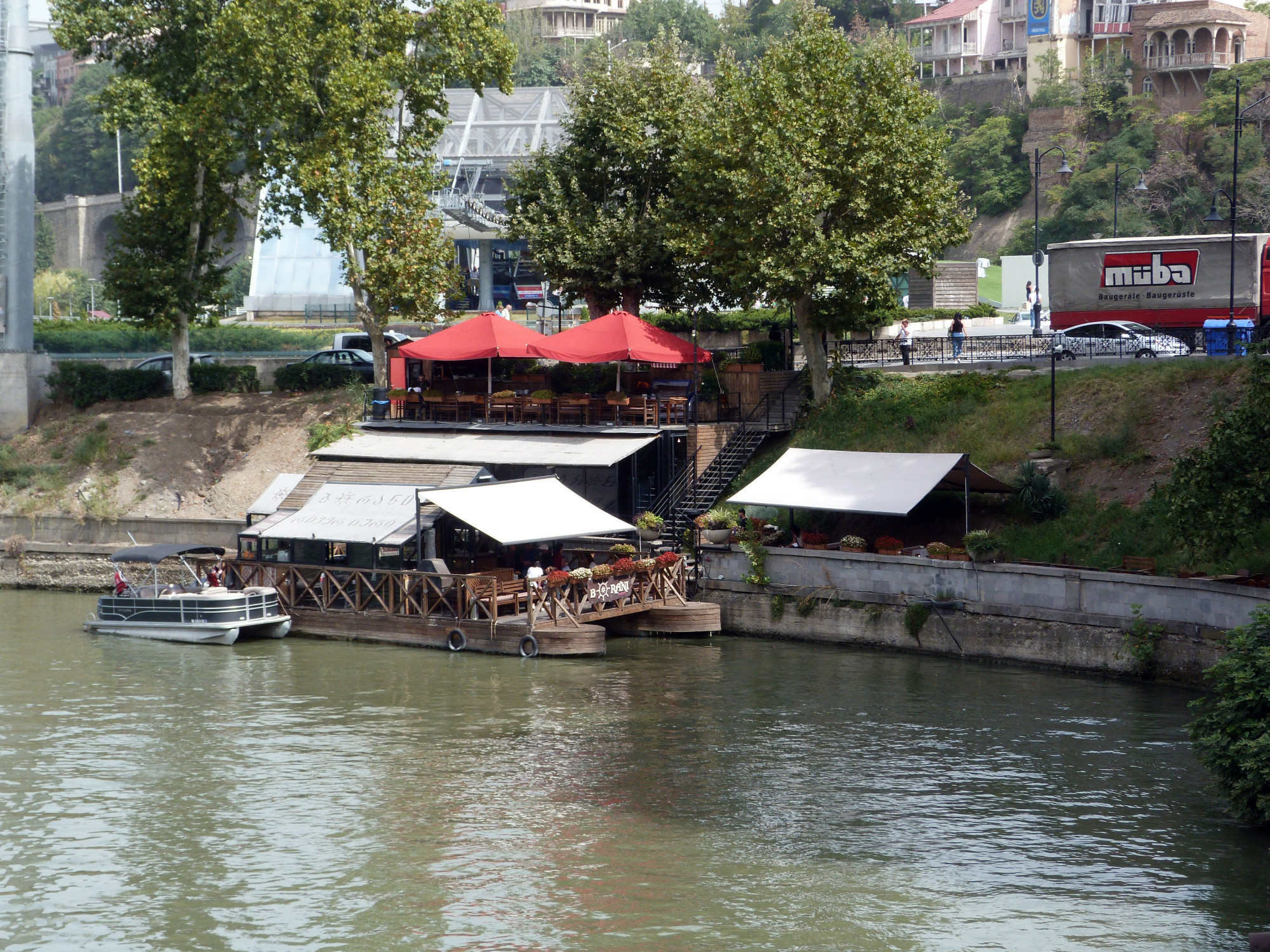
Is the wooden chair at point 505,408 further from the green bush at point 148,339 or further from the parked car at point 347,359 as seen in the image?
the green bush at point 148,339

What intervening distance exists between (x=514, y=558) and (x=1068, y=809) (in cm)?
1620

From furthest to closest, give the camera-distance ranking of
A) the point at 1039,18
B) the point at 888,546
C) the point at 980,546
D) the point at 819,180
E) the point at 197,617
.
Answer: the point at 1039,18
the point at 819,180
the point at 197,617
the point at 888,546
the point at 980,546

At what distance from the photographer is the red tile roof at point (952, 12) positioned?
124 m

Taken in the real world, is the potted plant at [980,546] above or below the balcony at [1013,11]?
below

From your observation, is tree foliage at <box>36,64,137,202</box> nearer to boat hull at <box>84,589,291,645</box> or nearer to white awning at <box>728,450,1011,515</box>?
Result: boat hull at <box>84,589,291,645</box>

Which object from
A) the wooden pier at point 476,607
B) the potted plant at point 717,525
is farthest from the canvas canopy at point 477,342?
the wooden pier at point 476,607

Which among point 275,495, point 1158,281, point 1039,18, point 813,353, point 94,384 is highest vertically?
point 1039,18

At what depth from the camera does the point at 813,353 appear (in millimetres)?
38781

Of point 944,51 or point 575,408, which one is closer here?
point 575,408

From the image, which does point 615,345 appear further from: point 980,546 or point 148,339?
point 148,339

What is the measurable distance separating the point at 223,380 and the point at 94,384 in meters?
4.10

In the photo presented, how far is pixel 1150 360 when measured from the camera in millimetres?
35844

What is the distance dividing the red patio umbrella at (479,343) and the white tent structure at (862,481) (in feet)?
26.4

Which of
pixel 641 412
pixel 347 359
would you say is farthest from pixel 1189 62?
pixel 641 412
